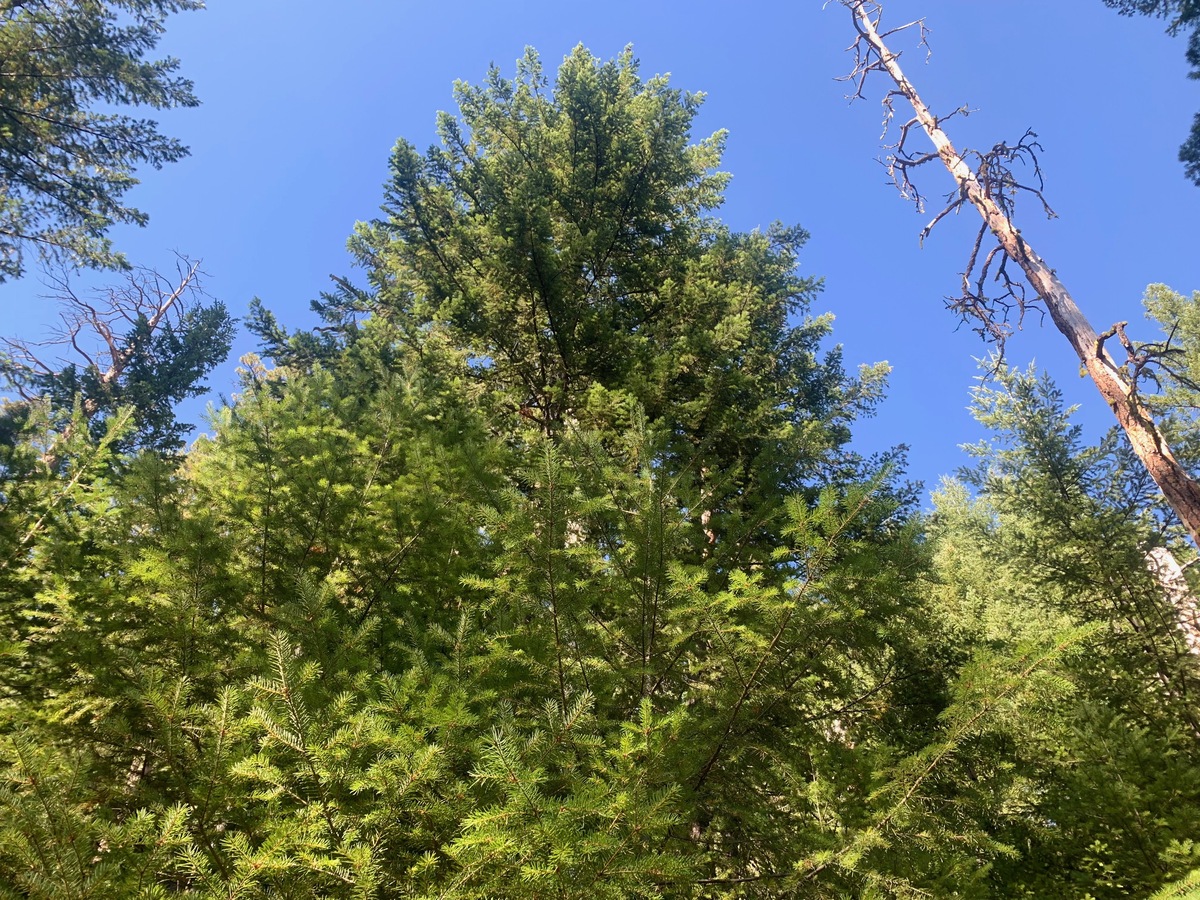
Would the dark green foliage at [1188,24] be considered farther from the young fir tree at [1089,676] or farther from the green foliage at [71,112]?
the green foliage at [71,112]

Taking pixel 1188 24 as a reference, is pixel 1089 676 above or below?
below

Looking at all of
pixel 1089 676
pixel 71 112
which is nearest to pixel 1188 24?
pixel 1089 676

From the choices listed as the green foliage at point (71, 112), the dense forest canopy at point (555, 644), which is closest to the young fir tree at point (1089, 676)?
the dense forest canopy at point (555, 644)

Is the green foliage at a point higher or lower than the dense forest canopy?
higher

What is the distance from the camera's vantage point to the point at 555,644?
3.80 metres

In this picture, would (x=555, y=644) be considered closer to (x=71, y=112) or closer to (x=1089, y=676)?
(x=1089, y=676)

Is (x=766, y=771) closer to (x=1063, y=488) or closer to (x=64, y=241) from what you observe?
(x=1063, y=488)

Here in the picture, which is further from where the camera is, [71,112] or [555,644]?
[71,112]

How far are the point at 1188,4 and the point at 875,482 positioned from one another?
12111 millimetres

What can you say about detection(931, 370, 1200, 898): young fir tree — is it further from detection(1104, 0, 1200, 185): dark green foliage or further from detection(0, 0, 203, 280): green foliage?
detection(0, 0, 203, 280): green foliage

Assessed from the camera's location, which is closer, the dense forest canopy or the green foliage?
the dense forest canopy

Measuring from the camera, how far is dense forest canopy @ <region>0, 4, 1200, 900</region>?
2494 millimetres

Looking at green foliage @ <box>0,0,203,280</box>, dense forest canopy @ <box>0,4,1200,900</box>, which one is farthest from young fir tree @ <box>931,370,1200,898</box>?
green foliage @ <box>0,0,203,280</box>

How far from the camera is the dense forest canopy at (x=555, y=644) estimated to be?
249 cm
